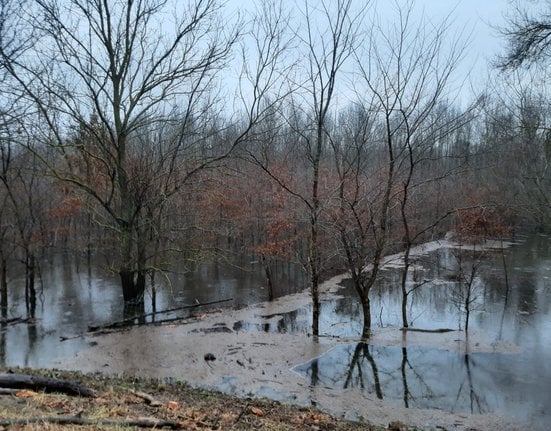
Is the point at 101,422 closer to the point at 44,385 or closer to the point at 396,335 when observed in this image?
the point at 44,385

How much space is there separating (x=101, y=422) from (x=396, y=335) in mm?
9862

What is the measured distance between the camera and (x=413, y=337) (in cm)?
1273

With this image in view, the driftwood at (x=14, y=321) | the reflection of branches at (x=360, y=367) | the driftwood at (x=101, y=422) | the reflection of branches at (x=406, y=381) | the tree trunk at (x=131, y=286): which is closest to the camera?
the driftwood at (x=101, y=422)

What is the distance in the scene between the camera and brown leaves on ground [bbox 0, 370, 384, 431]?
482 centimetres

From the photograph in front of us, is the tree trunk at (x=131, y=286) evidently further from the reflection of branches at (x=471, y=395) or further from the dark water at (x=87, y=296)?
the reflection of branches at (x=471, y=395)

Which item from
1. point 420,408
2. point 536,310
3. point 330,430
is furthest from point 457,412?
point 536,310

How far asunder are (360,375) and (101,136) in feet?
35.1

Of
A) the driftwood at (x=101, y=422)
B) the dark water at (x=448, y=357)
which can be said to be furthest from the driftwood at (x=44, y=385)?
the dark water at (x=448, y=357)

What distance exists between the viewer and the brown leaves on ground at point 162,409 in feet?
15.8

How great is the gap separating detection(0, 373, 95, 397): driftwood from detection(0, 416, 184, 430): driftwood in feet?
5.81

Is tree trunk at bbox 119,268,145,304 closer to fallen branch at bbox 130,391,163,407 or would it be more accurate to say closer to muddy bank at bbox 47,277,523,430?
muddy bank at bbox 47,277,523,430

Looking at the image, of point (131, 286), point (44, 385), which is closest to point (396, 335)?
point (131, 286)

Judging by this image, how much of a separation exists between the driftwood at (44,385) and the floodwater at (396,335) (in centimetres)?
334

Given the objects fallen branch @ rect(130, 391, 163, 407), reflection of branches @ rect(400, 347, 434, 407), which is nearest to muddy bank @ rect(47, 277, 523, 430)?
reflection of branches @ rect(400, 347, 434, 407)
